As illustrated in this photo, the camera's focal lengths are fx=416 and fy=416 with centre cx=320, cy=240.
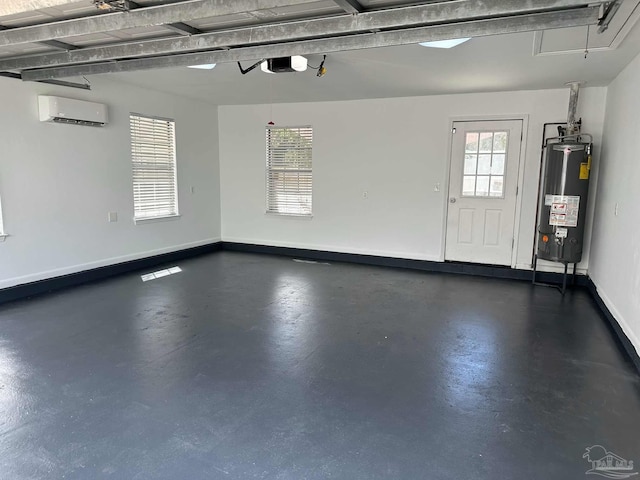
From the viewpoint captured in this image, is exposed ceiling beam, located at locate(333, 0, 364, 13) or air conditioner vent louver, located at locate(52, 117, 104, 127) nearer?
exposed ceiling beam, located at locate(333, 0, 364, 13)

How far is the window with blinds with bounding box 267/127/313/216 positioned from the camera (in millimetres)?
→ 6723

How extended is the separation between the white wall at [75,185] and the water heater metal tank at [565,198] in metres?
5.09

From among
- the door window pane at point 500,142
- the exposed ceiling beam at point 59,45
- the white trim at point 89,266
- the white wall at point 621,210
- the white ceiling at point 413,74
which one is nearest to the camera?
the exposed ceiling beam at point 59,45

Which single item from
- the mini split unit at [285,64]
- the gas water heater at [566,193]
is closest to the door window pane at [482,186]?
the gas water heater at [566,193]

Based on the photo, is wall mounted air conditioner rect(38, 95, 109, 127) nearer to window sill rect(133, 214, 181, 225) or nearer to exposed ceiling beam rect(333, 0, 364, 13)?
window sill rect(133, 214, 181, 225)

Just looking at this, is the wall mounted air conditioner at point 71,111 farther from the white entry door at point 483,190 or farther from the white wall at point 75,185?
the white entry door at point 483,190

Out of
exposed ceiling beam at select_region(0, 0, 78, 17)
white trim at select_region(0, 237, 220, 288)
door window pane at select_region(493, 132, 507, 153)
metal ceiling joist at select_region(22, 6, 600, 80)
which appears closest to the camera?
exposed ceiling beam at select_region(0, 0, 78, 17)

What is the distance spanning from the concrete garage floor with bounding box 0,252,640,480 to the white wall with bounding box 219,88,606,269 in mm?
1688

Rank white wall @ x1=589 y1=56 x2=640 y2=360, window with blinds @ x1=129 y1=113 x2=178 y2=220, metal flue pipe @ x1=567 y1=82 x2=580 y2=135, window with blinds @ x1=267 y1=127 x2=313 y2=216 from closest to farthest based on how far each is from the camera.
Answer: white wall @ x1=589 y1=56 x2=640 y2=360 → metal flue pipe @ x1=567 y1=82 x2=580 y2=135 → window with blinds @ x1=129 y1=113 x2=178 y2=220 → window with blinds @ x1=267 y1=127 x2=313 y2=216

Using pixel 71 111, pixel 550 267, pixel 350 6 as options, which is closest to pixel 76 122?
pixel 71 111

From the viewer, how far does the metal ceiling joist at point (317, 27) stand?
6.97 ft

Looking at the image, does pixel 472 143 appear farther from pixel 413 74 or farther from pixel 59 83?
pixel 59 83

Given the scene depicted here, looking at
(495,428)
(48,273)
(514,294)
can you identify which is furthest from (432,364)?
(48,273)

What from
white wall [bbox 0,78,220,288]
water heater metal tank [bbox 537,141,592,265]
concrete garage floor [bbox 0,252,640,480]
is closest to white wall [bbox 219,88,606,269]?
water heater metal tank [bbox 537,141,592,265]
